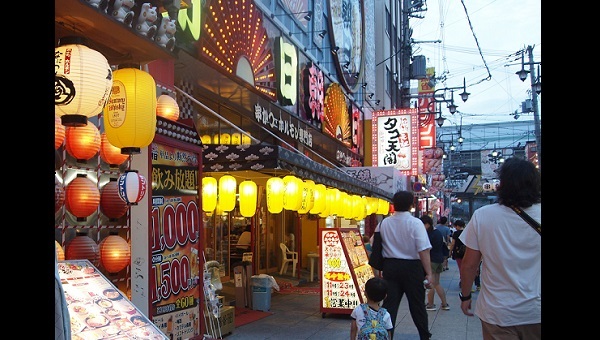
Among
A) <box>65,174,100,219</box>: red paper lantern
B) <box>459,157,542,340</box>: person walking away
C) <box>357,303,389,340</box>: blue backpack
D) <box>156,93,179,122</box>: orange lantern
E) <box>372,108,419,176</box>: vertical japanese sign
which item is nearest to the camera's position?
<box>459,157,542,340</box>: person walking away

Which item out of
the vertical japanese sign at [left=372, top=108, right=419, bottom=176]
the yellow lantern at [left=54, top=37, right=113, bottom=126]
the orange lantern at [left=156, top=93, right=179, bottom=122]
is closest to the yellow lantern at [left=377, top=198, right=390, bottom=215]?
the vertical japanese sign at [left=372, top=108, right=419, bottom=176]

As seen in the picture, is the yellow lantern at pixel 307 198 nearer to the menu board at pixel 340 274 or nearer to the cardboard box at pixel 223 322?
the menu board at pixel 340 274

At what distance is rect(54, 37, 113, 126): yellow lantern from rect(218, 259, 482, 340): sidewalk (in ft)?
18.8

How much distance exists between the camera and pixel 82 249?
5867 mm

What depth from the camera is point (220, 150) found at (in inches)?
392

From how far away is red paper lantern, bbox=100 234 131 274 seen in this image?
6147 millimetres

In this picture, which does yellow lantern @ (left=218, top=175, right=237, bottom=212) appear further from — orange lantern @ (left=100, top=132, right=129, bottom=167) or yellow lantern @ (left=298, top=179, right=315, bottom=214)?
orange lantern @ (left=100, top=132, right=129, bottom=167)

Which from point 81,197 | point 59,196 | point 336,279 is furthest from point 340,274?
point 59,196

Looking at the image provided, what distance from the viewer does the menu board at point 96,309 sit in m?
4.13

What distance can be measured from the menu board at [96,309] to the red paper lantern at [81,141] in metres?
1.71

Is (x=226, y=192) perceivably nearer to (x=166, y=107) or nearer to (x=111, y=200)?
(x=166, y=107)

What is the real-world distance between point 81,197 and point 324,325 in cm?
599

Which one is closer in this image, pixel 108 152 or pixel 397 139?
pixel 108 152

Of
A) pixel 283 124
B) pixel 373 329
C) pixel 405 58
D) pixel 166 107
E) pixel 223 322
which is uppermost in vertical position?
pixel 405 58
